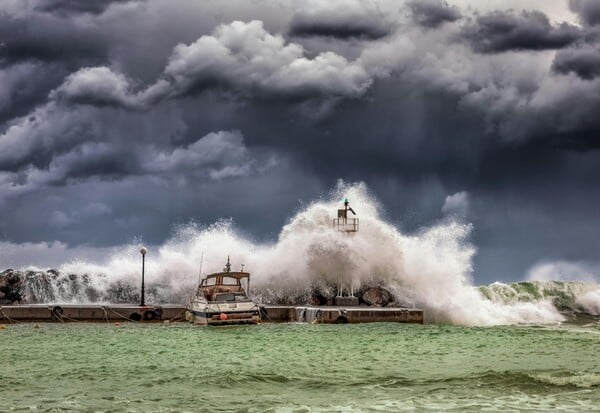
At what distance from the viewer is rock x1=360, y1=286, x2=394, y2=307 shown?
5347 centimetres

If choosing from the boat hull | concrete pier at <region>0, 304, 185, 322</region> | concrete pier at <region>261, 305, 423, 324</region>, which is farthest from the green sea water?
concrete pier at <region>0, 304, 185, 322</region>

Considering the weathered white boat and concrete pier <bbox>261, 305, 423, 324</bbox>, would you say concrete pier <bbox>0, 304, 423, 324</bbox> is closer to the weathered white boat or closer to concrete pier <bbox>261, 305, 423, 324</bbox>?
concrete pier <bbox>261, 305, 423, 324</bbox>

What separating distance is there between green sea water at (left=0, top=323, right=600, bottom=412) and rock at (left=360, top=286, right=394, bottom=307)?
608 inches

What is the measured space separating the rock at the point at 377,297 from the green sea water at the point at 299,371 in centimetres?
1545

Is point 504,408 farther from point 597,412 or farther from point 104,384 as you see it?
point 104,384

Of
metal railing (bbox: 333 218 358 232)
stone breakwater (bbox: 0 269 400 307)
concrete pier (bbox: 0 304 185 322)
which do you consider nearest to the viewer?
concrete pier (bbox: 0 304 185 322)

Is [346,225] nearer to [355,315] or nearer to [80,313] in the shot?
[355,315]

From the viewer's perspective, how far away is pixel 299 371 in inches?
890

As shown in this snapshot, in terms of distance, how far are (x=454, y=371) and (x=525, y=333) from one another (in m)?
16.2

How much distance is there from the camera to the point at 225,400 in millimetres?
17500

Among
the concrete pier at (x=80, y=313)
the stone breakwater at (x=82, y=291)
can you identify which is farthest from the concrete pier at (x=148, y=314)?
the stone breakwater at (x=82, y=291)

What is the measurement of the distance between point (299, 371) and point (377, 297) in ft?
104

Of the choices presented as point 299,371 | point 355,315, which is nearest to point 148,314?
point 355,315

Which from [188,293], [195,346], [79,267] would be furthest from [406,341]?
[79,267]
